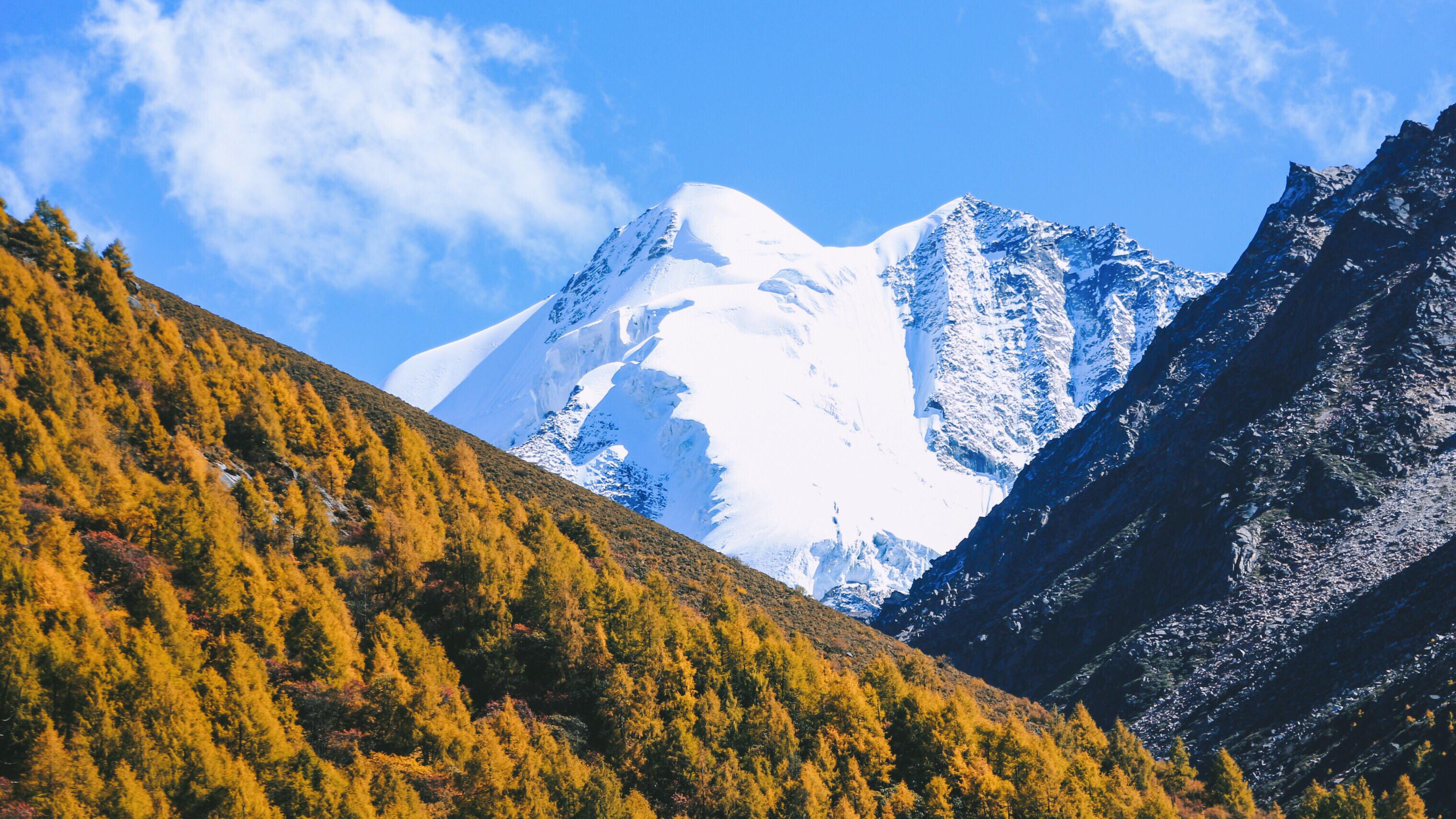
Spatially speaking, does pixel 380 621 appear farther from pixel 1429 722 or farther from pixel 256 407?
pixel 1429 722

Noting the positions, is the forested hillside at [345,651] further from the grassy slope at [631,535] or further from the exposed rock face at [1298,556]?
the exposed rock face at [1298,556]

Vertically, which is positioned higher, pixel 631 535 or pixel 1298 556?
pixel 631 535

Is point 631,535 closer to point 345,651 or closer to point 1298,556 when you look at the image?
point 345,651

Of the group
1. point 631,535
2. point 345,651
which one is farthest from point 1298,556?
point 345,651

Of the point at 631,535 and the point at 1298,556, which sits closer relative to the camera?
the point at 631,535

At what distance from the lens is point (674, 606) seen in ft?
233

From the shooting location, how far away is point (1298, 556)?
13975 cm

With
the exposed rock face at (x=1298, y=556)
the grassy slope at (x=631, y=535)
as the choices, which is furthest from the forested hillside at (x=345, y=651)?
the exposed rock face at (x=1298, y=556)

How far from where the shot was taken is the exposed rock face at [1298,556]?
334 feet

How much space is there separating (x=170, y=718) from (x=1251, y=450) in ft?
545

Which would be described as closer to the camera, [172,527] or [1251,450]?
[172,527]

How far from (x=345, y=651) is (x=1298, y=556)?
438 feet

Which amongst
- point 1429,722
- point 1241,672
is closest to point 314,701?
point 1429,722

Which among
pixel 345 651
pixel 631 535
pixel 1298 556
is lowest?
pixel 345 651
